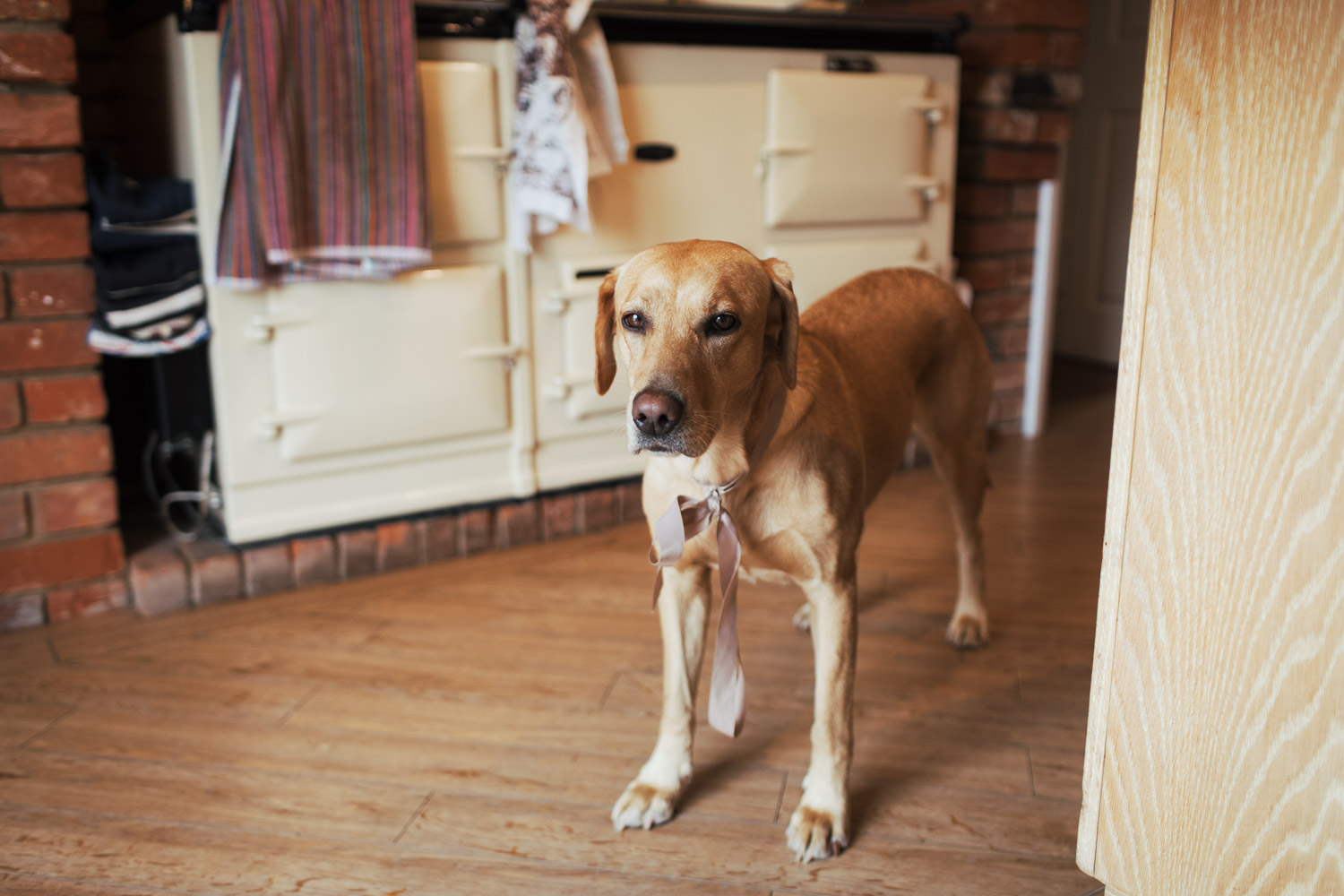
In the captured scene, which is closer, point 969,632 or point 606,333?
point 606,333

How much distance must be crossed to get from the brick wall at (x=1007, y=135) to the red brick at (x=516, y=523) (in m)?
1.63

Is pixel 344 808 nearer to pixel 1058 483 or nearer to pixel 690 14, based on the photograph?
pixel 690 14

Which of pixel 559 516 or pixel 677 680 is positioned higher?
pixel 677 680

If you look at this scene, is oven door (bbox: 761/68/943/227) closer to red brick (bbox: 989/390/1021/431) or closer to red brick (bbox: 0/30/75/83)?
red brick (bbox: 989/390/1021/431)

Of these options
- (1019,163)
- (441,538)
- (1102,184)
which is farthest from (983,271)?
(441,538)

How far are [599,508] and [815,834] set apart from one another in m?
1.38

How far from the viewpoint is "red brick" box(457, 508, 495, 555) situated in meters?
A: 2.49

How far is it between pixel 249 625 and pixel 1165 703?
1746 mm

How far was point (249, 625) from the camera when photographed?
2.14 m

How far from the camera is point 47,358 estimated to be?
2021 millimetres

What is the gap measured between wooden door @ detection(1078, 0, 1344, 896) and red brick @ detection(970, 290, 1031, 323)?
2354 mm

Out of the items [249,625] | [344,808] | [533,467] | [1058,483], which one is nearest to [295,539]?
[249,625]

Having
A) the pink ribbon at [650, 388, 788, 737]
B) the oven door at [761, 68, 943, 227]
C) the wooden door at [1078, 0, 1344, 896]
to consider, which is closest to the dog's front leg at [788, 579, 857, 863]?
the pink ribbon at [650, 388, 788, 737]

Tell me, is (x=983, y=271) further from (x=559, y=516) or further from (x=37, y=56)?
(x=37, y=56)
